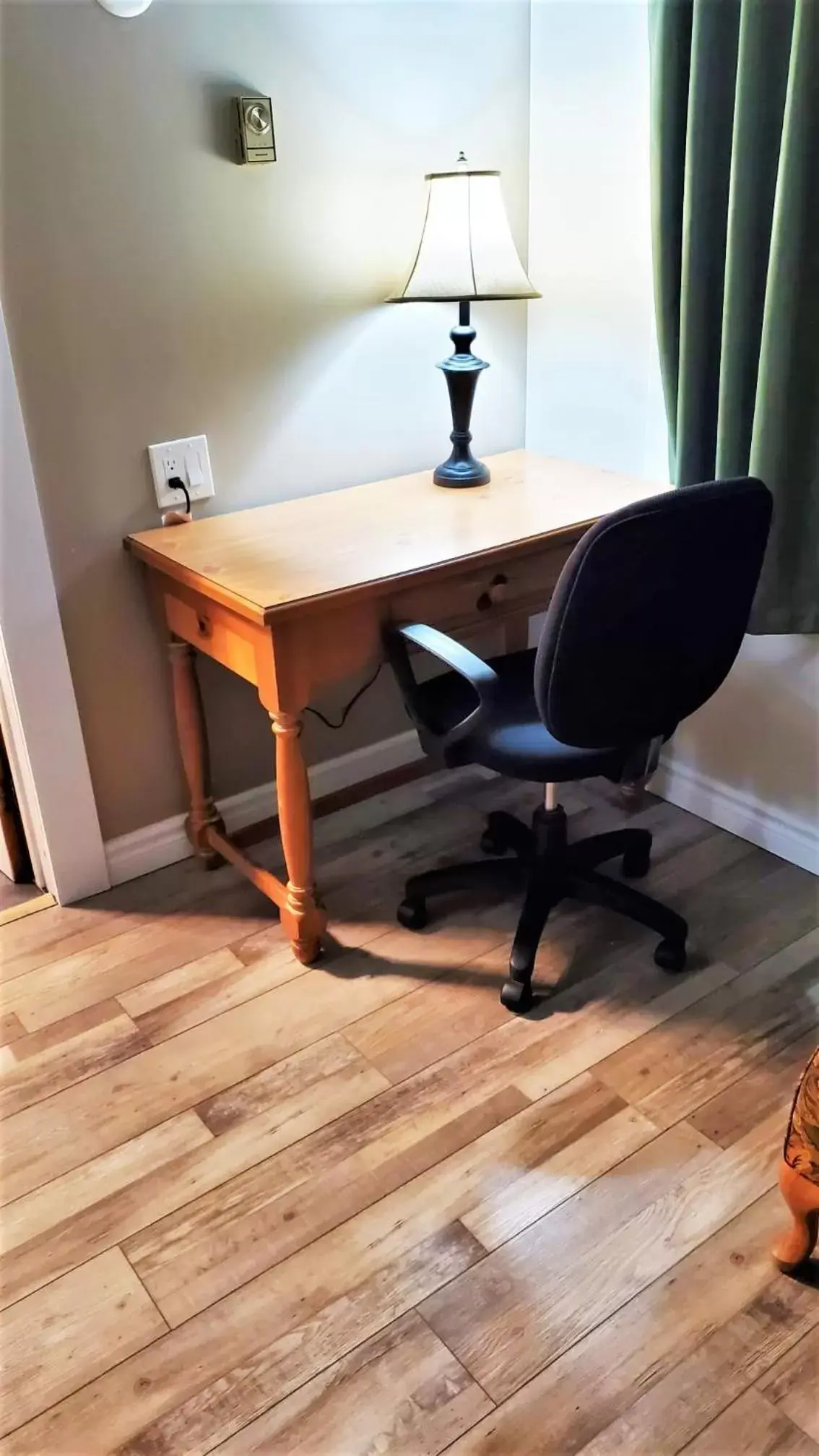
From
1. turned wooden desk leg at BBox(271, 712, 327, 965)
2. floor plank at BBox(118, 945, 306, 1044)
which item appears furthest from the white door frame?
turned wooden desk leg at BBox(271, 712, 327, 965)

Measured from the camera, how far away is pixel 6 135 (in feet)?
5.52

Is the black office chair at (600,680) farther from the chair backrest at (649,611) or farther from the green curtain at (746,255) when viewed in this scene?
the green curtain at (746,255)

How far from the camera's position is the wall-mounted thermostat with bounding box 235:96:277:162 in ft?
6.19

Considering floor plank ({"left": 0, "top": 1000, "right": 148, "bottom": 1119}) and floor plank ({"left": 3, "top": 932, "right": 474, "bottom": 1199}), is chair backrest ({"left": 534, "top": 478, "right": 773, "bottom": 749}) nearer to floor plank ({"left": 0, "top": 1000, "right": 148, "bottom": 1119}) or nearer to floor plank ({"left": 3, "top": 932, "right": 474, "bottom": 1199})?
floor plank ({"left": 3, "top": 932, "right": 474, "bottom": 1199})

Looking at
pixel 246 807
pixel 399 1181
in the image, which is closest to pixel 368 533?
pixel 246 807

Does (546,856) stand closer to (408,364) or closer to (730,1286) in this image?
(730,1286)

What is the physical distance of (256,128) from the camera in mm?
1909

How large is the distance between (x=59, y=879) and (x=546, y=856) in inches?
39.2

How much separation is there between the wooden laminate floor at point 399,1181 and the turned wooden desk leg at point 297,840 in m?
0.07

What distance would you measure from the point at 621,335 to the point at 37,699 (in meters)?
1.43

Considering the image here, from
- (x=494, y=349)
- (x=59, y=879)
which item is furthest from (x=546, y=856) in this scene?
(x=494, y=349)

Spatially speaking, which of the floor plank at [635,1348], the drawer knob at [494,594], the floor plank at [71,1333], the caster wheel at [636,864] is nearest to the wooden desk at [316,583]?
the drawer knob at [494,594]

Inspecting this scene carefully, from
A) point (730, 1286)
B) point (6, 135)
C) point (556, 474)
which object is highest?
point (6, 135)

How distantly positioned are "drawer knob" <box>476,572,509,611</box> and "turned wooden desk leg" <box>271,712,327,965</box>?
0.42 metres
